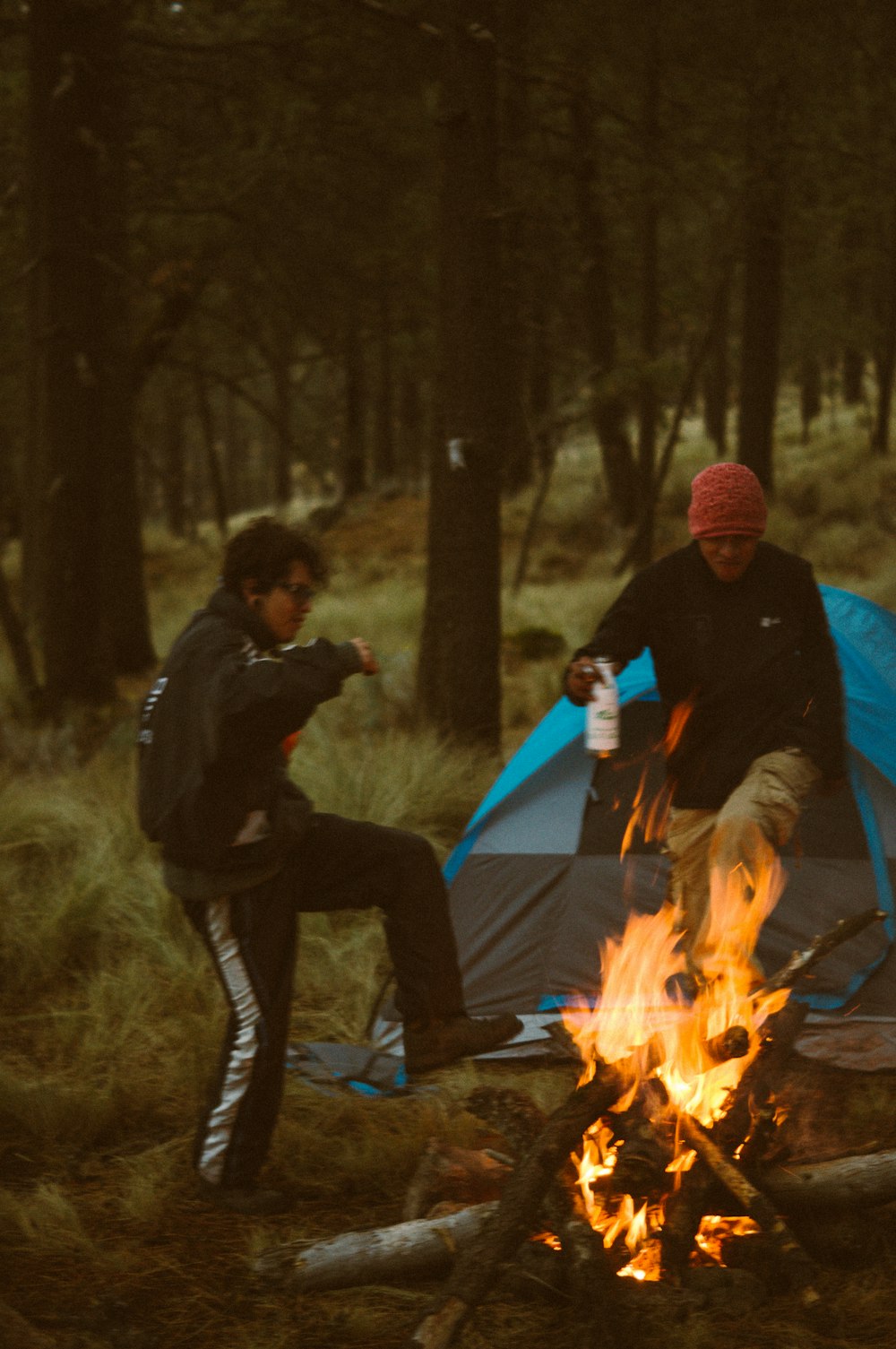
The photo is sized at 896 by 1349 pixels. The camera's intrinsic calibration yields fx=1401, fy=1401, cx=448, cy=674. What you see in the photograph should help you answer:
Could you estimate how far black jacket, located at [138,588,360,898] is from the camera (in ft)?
12.0

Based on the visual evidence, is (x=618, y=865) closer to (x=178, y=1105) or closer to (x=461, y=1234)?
(x=178, y=1105)

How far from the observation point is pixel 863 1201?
3.62 metres

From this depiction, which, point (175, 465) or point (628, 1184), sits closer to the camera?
point (628, 1184)

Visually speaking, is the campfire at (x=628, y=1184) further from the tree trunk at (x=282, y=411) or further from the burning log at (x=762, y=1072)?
the tree trunk at (x=282, y=411)

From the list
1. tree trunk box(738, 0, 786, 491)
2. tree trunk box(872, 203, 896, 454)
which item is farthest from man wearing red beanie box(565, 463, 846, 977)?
tree trunk box(872, 203, 896, 454)

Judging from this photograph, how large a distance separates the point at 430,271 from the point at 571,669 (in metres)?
12.4

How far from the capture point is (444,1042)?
4.34 meters

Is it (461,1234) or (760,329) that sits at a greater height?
(760,329)

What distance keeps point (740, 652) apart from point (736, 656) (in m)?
0.02

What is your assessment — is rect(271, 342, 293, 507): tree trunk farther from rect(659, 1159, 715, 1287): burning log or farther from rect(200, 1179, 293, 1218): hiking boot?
rect(659, 1159, 715, 1287): burning log

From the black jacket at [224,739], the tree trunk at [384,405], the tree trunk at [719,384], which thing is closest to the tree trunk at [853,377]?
the tree trunk at [719,384]

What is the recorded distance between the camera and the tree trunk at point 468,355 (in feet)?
24.1

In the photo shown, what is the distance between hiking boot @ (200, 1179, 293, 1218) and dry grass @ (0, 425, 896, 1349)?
39 mm

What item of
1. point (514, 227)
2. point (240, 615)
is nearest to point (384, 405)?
point (514, 227)
